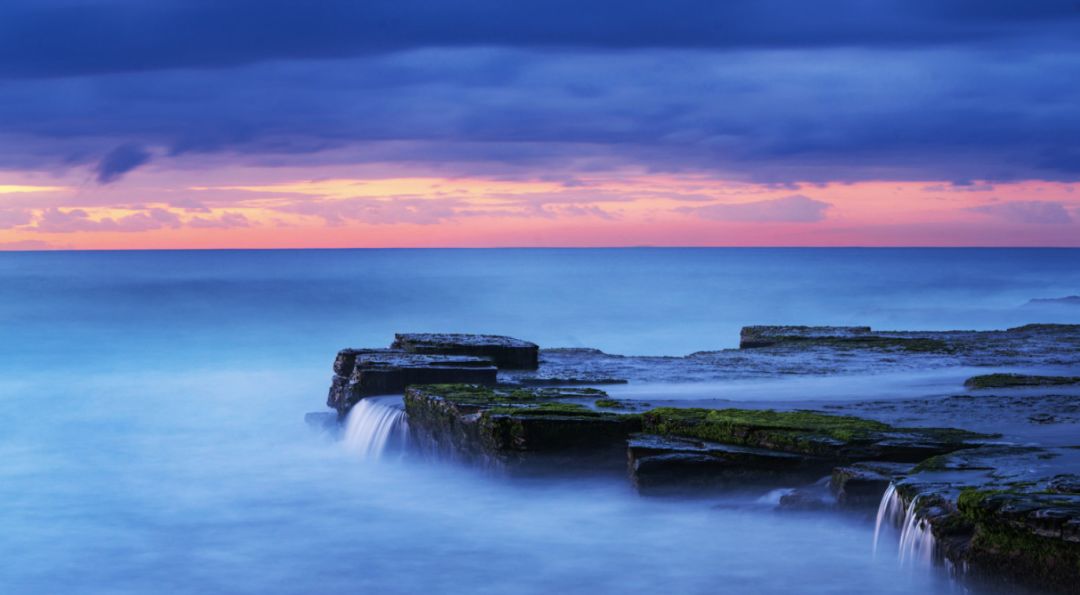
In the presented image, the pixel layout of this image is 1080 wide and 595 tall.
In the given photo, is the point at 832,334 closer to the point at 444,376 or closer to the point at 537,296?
the point at 444,376

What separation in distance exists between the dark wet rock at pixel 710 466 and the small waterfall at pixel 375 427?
4201mm

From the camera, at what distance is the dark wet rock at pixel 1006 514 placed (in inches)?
265

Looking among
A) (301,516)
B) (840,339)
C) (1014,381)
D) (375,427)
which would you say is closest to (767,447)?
(301,516)

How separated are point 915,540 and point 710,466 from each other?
2419 millimetres

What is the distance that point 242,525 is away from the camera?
1176 cm

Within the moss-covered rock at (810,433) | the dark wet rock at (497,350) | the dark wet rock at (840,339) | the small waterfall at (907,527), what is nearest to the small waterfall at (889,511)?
the small waterfall at (907,527)

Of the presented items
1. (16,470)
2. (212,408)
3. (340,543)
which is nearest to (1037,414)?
(340,543)

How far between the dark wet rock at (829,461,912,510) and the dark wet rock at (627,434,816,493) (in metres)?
0.50

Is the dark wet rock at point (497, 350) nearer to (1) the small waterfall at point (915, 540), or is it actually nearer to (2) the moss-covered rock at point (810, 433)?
(2) the moss-covered rock at point (810, 433)

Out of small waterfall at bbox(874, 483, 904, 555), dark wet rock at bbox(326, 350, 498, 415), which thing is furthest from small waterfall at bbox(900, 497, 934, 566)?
dark wet rock at bbox(326, 350, 498, 415)

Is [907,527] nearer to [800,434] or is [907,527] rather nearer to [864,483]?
[864,483]

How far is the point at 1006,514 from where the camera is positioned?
7.05 m

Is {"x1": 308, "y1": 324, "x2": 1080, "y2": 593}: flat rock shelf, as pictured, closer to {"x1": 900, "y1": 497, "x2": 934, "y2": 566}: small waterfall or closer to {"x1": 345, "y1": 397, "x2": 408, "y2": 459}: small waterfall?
{"x1": 900, "y1": 497, "x2": 934, "y2": 566}: small waterfall

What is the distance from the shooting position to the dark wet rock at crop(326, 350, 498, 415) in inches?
582
